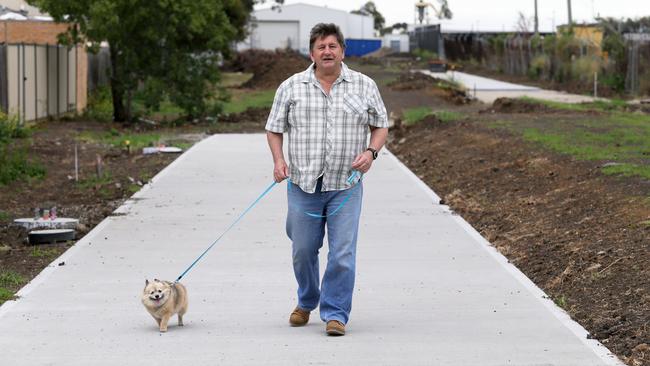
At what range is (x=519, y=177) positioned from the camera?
1709cm

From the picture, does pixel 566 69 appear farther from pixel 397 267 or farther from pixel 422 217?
pixel 397 267

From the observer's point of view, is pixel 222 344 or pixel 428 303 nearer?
pixel 222 344

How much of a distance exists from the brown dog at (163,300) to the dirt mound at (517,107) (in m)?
21.0

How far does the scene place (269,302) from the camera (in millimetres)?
9711

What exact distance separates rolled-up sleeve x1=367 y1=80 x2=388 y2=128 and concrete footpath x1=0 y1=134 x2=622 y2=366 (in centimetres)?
135

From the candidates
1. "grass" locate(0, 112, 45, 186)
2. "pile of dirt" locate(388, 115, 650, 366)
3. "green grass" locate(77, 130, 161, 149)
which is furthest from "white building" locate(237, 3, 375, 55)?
"pile of dirt" locate(388, 115, 650, 366)

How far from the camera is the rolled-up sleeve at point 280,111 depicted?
8.46m

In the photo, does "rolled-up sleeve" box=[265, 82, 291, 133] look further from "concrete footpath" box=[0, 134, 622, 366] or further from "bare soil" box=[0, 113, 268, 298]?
"bare soil" box=[0, 113, 268, 298]

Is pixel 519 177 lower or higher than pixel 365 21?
A: lower

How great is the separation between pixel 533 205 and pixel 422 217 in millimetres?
1273

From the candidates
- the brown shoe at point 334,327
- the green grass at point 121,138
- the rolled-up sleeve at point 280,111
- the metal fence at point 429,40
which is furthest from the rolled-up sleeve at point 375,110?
the metal fence at point 429,40

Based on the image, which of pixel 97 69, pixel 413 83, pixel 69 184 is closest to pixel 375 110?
pixel 69 184

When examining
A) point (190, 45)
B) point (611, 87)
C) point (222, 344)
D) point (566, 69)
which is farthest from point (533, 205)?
point (566, 69)

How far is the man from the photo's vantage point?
8359 millimetres
